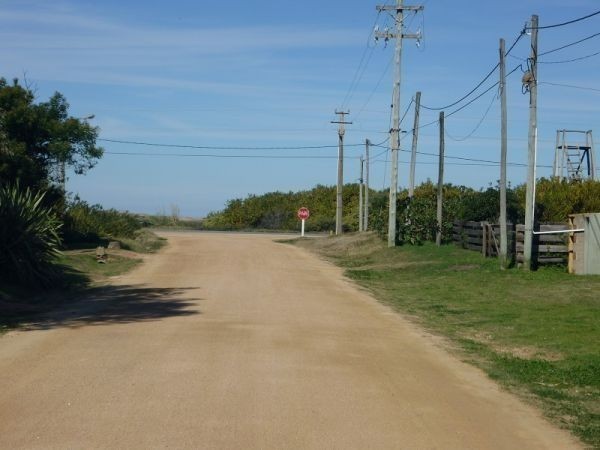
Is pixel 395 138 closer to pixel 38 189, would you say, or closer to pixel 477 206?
pixel 477 206

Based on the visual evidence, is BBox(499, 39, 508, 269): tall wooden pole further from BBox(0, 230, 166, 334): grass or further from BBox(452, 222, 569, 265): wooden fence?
BBox(0, 230, 166, 334): grass

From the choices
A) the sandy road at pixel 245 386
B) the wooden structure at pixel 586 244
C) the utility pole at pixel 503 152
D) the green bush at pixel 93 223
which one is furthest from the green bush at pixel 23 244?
the wooden structure at pixel 586 244

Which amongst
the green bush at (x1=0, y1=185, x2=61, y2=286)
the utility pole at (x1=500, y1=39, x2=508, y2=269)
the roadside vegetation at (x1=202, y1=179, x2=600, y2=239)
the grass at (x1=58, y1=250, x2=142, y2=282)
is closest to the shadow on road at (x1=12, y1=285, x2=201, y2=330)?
the green bush at (x1=0, y1=185, x2=61, y2=286)

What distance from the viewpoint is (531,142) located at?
23.4 m

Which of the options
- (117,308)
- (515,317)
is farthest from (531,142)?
(117,308)

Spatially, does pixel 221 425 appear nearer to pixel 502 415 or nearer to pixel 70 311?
pixel 502 415

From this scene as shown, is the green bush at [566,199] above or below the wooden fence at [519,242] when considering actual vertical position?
above

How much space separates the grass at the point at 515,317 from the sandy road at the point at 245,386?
521 mm

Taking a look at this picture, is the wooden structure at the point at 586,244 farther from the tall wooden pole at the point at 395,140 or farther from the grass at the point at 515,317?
the tall wooden pole at the point at 395,140

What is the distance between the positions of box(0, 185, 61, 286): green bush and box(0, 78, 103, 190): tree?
6.34 m

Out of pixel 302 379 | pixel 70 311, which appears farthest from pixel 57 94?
pixel 302 379

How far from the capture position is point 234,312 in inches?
625

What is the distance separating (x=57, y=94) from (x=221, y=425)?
2642 centimetres

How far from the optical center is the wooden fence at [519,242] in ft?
78.8
